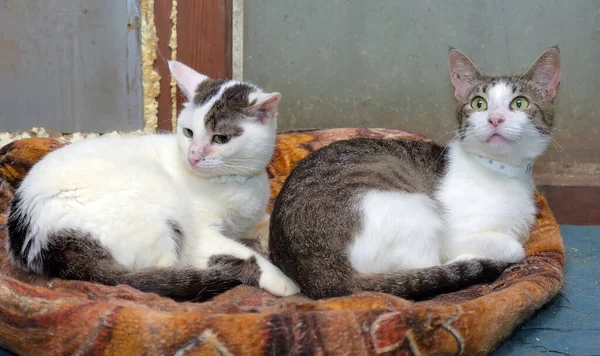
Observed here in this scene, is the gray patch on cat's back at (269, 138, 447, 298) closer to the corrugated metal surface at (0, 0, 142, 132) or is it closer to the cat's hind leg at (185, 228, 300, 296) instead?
the cat's hind leg at (185, 228, 300, 296)

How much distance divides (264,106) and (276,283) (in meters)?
0.65

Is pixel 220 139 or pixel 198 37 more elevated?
pixel 198 37

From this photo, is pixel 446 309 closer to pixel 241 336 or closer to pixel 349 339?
pixel 349 339

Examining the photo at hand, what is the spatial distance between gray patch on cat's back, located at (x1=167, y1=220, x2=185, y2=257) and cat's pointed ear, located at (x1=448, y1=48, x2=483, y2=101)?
1245 mm

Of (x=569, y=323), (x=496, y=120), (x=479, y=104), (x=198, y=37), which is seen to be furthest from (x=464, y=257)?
(x=198, y=37)

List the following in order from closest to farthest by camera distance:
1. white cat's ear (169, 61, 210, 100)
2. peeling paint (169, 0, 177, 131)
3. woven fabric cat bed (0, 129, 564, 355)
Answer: woven fabric cat bed (0, 129, 564, 355) → white cat's ear (169, 61, 210, 100) → peeling paint (169, 0, 177, 131)

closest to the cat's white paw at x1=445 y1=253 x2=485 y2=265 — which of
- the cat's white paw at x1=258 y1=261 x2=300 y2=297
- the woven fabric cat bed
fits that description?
the woven fabric cat bed

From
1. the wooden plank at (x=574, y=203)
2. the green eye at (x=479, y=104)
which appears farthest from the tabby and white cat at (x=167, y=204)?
the wooden plank at (x=574, y=203)

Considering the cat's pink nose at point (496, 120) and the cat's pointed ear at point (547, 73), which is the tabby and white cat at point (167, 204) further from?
the cat's pointed ear at point (547, 73)

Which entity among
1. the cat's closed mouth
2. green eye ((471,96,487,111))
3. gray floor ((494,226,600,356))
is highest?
green eye ((471,96,487,111))

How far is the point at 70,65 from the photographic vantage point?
2936 millimetres

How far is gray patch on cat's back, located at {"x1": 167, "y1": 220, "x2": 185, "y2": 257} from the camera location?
1847 mm

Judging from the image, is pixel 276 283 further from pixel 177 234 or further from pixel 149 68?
pixel 149 68

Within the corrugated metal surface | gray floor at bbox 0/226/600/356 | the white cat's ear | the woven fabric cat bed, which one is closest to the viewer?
the woven fabric cat bed
